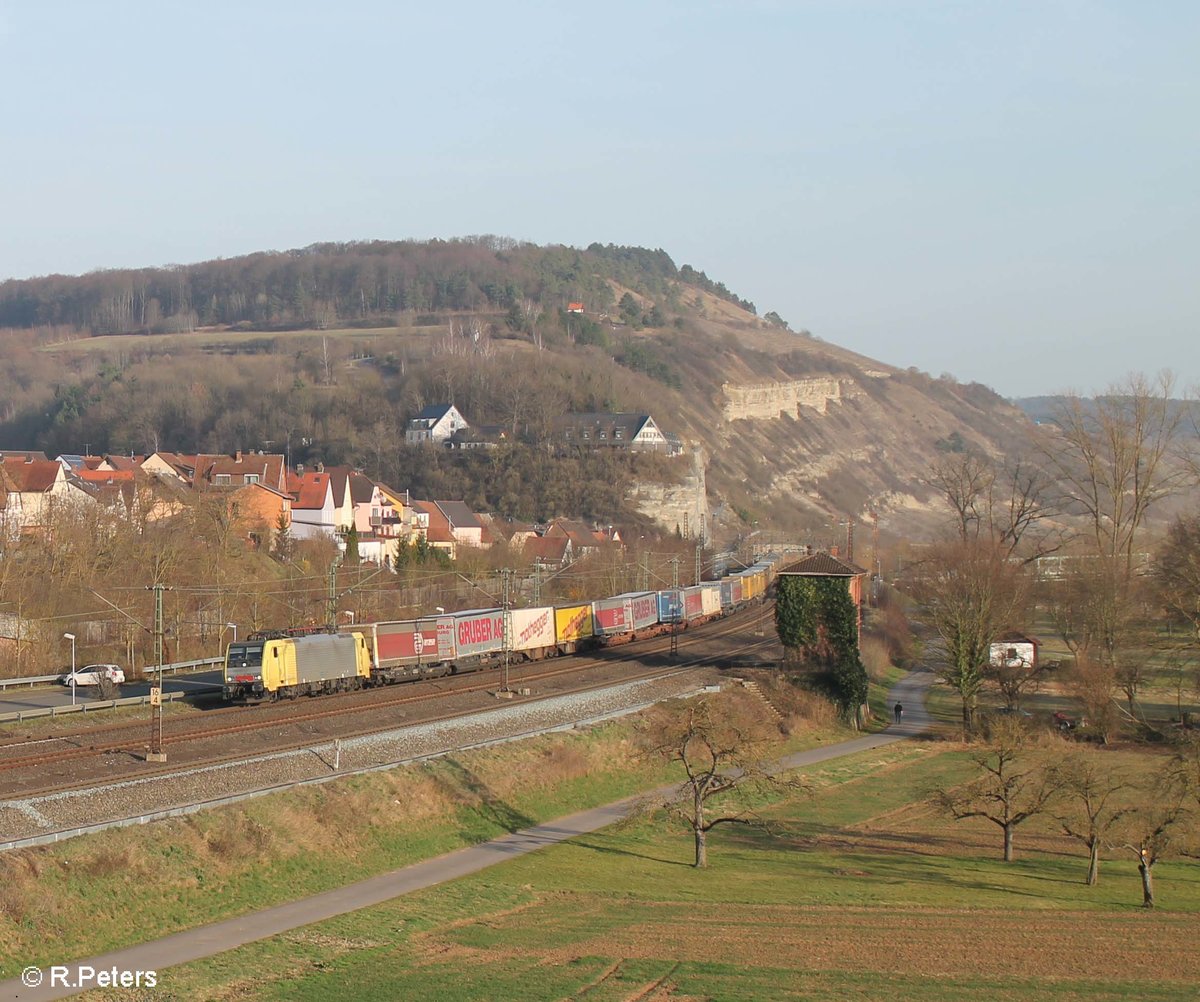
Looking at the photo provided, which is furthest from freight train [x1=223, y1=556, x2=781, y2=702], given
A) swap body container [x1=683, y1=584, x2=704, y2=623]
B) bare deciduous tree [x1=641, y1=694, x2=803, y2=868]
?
bare deciduous tree [x1=641, y1=694, x2=803, y2=868]

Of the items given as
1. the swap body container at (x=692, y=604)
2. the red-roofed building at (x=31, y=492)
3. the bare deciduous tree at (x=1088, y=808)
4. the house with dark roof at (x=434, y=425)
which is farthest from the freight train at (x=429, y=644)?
the house with dark roof at (x=434, y=425)

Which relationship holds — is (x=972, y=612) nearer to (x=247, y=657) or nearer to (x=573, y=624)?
(x=573, y=624)

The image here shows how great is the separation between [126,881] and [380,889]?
531 centimetres

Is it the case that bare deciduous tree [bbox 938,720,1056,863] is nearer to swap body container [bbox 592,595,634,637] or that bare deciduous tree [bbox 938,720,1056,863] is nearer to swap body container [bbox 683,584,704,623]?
swap body container [bbox 592,595,634,637]

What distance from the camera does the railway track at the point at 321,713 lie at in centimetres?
3362

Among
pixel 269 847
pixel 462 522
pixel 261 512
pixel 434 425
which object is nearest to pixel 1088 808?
pixel 269 847

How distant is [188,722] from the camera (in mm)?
39781

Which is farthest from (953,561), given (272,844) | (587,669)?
(272,844)

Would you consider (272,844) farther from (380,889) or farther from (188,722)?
(188,722)

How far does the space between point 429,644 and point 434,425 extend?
4029 inches

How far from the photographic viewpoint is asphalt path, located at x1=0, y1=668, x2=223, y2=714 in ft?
145

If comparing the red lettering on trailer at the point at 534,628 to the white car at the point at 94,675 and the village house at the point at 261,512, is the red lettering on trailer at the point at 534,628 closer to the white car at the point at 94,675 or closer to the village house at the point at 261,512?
the white car at the point at 94,675

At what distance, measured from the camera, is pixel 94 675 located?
48.3 meters

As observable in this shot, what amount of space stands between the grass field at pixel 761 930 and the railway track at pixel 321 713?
31.6ft
